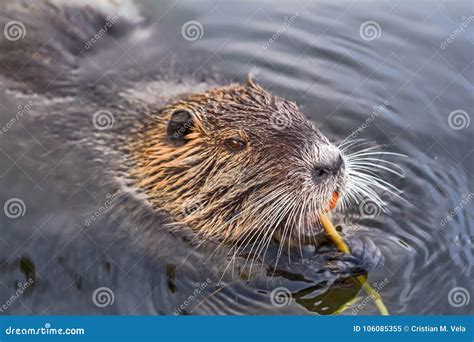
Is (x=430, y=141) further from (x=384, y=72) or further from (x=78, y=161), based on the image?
(x=78, y=161)

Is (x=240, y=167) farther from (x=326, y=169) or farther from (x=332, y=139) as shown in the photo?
(x=332, y=139)

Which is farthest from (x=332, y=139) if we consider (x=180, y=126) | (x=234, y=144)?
(x=180, y=126)

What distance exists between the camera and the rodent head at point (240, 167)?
3.94 meters

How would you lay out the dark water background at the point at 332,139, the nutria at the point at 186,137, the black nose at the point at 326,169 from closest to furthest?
the black nose at the point at 326,169
the nutria at the point at 186,137
the dark water background at the point at 332,139

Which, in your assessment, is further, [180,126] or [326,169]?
[180,126]

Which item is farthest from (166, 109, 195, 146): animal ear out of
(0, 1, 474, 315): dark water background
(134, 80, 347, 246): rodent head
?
(0, 1, 474, 315): dark water background

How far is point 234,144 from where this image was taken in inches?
161

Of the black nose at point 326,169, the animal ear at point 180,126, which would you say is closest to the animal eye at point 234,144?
the animal ear at point 180,126

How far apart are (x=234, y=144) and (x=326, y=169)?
54 centimetres

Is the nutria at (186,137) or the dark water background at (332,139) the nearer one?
the nutria at (186,137)

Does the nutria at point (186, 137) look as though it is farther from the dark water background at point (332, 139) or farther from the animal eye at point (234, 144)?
the dark water background at point (332, 139)

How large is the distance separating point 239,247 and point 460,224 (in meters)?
1.34

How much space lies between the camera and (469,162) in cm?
478

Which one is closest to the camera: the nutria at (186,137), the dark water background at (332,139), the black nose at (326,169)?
the black nose at (326,169)
